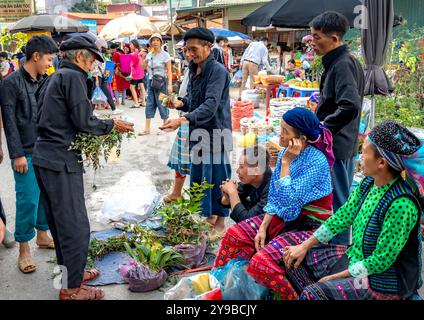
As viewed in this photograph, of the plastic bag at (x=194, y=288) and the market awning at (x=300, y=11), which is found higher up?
the market awning at (x=300, y=11)

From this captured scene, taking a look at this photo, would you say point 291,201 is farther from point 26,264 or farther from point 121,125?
point 26,264

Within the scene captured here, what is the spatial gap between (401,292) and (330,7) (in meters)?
5.57

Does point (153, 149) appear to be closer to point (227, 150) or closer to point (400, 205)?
point (227, 150)

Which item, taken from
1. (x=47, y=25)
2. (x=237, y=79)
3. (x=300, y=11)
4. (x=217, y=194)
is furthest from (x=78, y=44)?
(x=237, y=79)

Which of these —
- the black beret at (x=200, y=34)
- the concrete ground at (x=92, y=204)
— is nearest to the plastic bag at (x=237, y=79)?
the concrete ground at (x=92, y=204)

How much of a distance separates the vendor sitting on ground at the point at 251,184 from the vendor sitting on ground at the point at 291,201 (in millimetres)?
154

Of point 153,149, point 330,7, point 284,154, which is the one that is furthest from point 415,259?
point 153,149

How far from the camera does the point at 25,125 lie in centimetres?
373

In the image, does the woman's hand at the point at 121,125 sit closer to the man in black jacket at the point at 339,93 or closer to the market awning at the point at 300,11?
the man in black jacket at the point at 339,93

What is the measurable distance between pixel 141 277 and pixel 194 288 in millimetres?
668

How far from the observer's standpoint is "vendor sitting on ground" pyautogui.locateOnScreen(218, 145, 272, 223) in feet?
10.3

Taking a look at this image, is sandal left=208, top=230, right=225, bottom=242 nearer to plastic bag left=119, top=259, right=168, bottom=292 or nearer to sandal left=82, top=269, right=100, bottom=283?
plastic bag left=119, top=259, right=168, bottom=292

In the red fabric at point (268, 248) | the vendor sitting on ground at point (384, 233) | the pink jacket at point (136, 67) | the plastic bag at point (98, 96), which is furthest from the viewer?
the pink jacket at point (136, 67)

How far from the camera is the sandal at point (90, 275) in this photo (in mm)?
3555
